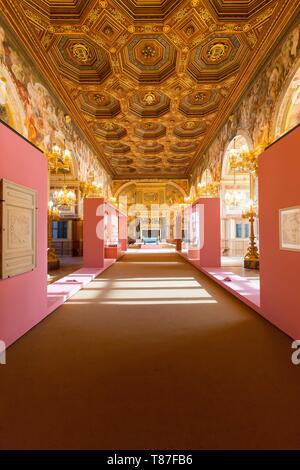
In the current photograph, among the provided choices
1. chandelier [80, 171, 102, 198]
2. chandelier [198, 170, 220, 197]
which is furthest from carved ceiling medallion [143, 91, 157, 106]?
chandelier [80, 171, 102, 198]

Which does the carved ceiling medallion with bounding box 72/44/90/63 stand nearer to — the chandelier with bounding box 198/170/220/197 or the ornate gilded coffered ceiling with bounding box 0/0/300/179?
the ornate gilded coffered ceiling with bounding box 0/0/300/179

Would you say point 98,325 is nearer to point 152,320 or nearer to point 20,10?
point 152,320

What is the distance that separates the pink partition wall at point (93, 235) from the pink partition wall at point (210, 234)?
4091 millimetres

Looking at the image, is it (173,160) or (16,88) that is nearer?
(16,88)

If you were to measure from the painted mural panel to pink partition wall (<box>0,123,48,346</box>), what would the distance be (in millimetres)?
4141

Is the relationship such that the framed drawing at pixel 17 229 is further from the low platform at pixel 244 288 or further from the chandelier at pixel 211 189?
the chandelier at pixel 211 189

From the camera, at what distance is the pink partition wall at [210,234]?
9539 mm

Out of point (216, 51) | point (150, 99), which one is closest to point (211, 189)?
point (150, 99)

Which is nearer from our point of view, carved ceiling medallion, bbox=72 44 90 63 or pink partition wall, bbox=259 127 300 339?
pink partition wall, bbox=259 127 300 339

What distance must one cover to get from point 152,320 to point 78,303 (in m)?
1.85

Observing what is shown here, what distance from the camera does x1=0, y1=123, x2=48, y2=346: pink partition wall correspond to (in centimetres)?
316

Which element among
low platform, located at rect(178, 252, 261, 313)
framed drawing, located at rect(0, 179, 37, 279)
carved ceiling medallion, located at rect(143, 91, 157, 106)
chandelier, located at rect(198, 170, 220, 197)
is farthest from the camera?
chandelier, located at rect(198, 170, 220, 197)

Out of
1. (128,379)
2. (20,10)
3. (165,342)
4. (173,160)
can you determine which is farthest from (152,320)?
(173,160)
